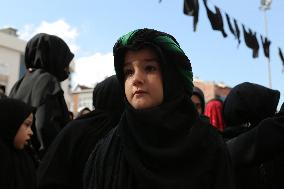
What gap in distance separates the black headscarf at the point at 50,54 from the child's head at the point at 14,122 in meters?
0.63

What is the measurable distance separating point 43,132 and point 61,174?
91 centimetres

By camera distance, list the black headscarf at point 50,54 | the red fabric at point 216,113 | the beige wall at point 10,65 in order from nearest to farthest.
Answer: the black headscarf at point 50,54 → the red fabric at point 216,113 → the beige wall at point 10,65

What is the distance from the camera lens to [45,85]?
3416mm

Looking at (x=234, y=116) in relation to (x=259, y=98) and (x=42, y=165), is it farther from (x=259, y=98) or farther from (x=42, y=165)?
(x=42, y=165)

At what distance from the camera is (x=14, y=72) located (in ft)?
94.8

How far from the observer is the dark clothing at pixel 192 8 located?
6.30 meters

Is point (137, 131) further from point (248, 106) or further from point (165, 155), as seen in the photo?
point (248, 106)

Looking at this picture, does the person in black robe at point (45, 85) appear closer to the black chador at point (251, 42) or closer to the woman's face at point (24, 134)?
the woman's face at point (24, 134)

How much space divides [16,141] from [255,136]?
1.63 metres

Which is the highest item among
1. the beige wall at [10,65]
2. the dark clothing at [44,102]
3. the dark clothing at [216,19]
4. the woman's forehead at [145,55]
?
the dark clothing at [216,19]

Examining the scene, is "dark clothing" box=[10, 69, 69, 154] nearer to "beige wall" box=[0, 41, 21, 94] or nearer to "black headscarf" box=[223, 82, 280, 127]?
"black headscarf" box=[223, 82, 280, 127]

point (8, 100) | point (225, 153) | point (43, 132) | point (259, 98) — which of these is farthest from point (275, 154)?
point (8, 100)

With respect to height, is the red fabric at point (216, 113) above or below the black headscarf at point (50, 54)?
below

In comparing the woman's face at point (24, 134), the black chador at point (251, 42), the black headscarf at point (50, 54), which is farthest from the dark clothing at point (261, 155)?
the black chador at point (251, 42)
